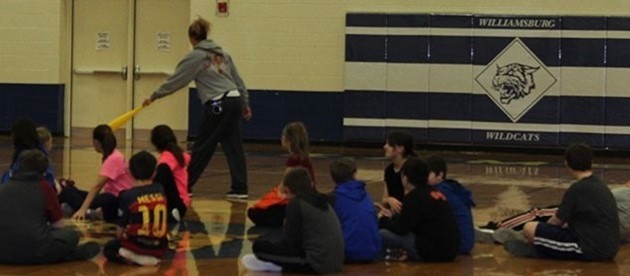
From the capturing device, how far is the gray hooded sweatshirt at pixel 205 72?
14047 millimetres

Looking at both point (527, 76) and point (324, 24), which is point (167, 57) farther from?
point (527, 76)

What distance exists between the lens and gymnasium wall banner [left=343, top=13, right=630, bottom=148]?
21.6 m

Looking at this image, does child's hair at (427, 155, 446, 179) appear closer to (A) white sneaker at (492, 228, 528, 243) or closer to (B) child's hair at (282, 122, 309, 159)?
(A) white sneaker at (492, 228, 528, 243)

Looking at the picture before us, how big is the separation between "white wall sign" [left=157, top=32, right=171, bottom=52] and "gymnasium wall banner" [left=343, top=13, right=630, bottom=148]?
3433mm

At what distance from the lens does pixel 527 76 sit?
21906 millimetres

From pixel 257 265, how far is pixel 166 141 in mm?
2851

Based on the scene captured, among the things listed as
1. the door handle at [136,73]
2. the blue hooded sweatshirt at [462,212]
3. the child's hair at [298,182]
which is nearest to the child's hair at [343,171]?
the child's hair at [298,182]

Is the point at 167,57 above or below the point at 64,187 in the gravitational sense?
above

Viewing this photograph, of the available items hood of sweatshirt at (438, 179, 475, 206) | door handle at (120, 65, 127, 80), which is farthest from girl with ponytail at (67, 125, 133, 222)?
door handle at (120, 65, 127, 80)

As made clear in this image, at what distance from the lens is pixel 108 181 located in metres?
11.8

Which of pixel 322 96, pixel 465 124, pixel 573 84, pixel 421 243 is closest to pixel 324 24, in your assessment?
pixel 322 96

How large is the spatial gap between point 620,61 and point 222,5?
7.05m

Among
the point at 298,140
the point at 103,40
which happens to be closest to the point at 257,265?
the point at 298,140

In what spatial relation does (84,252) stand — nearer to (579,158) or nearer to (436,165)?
(436,165)
